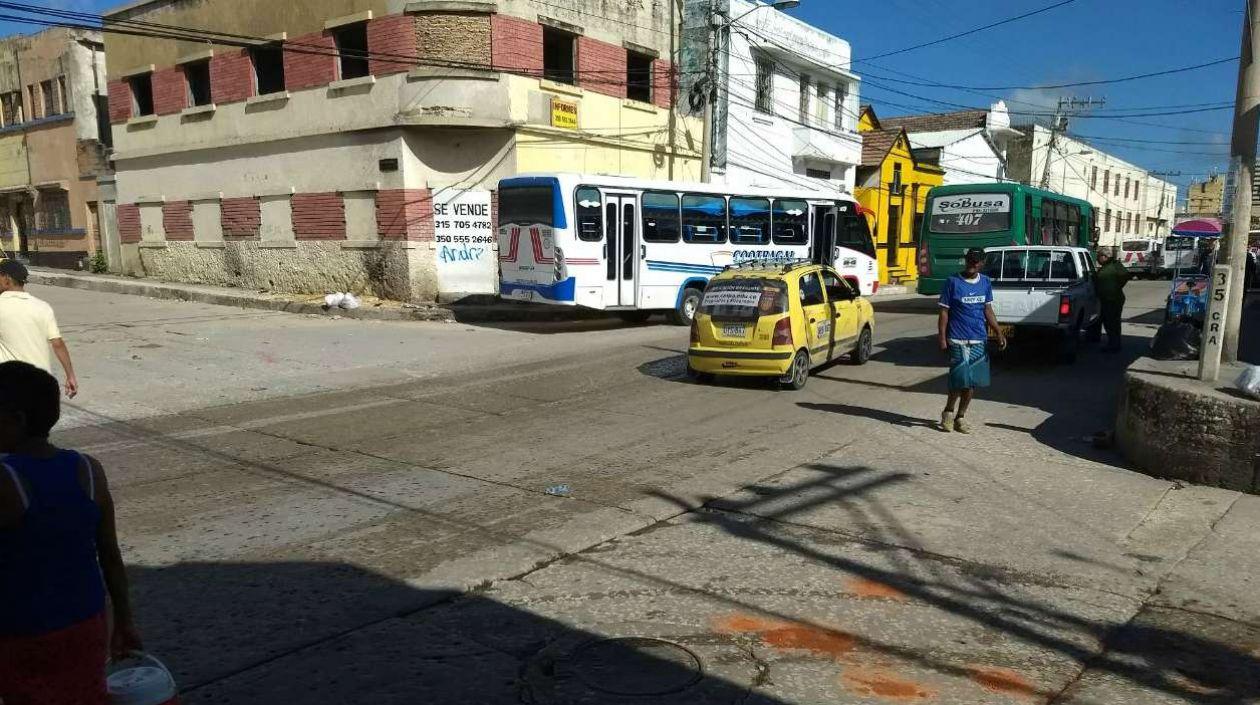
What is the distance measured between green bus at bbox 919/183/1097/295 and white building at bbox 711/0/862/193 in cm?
780

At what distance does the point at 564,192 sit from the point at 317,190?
29.0 feet

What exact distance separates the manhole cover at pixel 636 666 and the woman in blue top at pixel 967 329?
5828 millimetres

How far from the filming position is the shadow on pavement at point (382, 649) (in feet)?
12.5

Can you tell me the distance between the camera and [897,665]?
4133mm

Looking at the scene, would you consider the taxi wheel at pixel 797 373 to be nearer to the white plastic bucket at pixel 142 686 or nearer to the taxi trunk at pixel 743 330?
the taxi trunk at pixel 743 330

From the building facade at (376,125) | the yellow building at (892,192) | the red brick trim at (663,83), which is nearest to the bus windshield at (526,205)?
the building facade at (376,125)

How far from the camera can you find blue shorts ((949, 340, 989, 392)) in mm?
9031

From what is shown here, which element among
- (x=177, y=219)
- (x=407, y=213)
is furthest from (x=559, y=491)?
(x=177, y=219)

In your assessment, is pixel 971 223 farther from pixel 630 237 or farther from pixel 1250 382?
pixel 1250 382

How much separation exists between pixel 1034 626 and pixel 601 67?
21.4 meters

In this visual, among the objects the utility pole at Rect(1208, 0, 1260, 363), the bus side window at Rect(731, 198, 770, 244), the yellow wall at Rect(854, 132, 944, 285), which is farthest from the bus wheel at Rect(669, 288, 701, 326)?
the yellow wall at Rect(854, 132, 944, 285)

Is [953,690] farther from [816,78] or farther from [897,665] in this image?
[816,78]

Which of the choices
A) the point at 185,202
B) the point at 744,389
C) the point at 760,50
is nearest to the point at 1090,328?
the point at 744,389

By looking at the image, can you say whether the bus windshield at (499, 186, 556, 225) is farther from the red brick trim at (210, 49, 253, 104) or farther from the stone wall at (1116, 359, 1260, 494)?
the stone wall at (1116, 359, 1260, 494)
